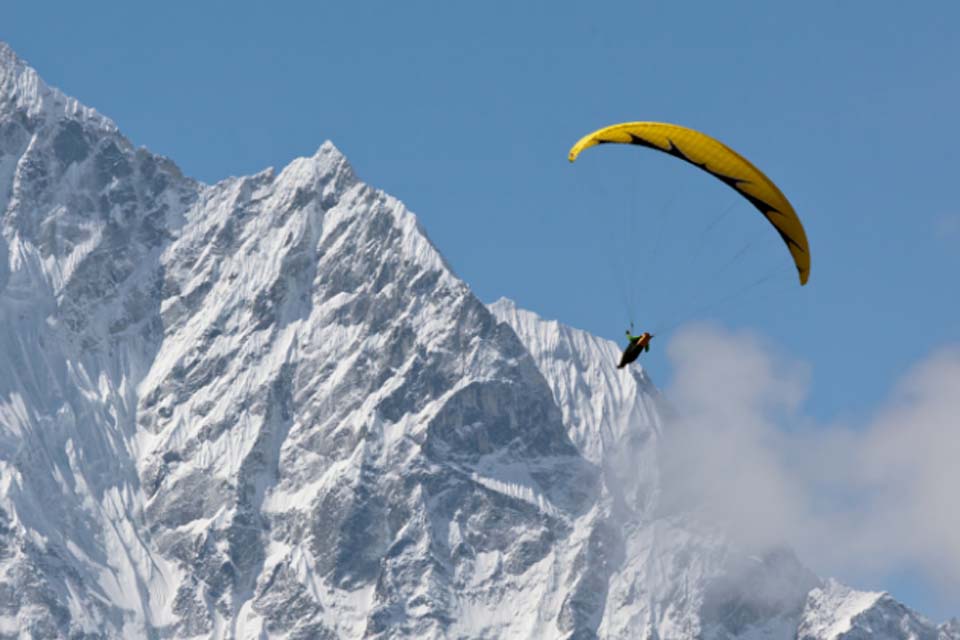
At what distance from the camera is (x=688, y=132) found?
121 meters

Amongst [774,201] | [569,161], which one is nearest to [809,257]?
[774,201]

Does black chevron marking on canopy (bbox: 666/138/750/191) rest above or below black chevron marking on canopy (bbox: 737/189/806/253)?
above

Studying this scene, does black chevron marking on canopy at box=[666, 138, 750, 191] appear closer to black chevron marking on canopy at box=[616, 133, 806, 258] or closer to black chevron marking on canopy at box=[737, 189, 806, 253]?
black chevron marking on canopy at box=[616, 133, 806, 258]

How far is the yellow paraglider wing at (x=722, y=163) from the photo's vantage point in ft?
396

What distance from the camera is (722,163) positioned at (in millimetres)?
120688

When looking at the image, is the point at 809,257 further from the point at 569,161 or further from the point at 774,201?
the point at 569,161

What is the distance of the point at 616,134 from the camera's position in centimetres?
12150

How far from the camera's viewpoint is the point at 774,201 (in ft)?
397

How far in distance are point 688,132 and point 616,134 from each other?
2.97 metres

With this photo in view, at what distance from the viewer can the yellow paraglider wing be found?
12056cm

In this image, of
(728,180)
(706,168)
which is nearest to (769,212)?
(728,180)

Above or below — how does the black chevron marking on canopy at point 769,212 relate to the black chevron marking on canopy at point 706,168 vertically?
below

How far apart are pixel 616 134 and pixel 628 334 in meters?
8.59

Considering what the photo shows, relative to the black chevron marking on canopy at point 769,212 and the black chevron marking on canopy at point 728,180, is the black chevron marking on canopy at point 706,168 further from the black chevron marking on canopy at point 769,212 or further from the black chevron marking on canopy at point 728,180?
the black chevron marking on canopy at point 769,212
